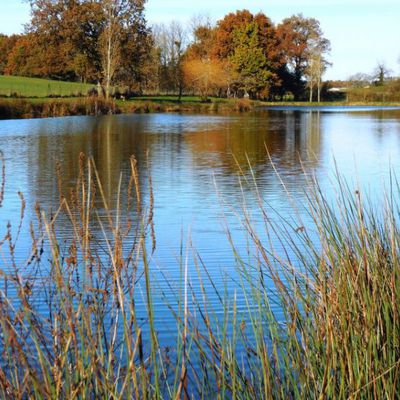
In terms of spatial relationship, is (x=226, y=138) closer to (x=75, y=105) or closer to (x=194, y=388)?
(x=75, y=105)

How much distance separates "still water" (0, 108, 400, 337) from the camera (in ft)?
22.2

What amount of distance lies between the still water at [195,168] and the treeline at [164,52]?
60.6 feet

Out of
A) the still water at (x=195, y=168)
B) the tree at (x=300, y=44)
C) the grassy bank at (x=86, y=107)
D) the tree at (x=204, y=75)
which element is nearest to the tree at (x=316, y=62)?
the tree at (x=300, y=44)

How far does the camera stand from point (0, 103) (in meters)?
27.6

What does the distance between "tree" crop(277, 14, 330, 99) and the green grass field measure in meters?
22.9

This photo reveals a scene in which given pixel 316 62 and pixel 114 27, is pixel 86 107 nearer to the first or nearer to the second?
pixel 114 27

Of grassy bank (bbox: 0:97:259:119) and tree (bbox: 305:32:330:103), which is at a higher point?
tree (bbox: 305:32:330:103)

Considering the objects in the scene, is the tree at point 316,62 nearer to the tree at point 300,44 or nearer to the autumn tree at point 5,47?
the tree at point 300,44

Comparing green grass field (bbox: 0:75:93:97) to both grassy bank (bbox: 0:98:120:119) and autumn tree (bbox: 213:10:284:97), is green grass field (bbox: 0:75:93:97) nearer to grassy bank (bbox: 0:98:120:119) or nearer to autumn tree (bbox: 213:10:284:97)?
grassy bank (bbox: 0:98:120:119)

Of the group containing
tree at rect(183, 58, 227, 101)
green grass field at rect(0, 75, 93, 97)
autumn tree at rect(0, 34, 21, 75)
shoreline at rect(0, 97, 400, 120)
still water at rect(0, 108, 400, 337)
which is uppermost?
autumn tree at rect(0, 34, 21, 75)

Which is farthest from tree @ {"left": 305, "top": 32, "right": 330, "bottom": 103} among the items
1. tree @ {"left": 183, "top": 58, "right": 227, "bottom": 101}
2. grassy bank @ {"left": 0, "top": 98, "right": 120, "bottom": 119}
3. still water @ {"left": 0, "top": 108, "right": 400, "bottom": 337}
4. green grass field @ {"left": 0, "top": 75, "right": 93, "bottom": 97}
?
still water @ {"left": 0, "top": 108, "right": 400, "bottom": 337}

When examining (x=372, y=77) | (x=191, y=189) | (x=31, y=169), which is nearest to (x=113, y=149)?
(x=31, y=169)

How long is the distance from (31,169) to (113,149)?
3.95 metres

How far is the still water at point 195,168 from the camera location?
6.76 meters
